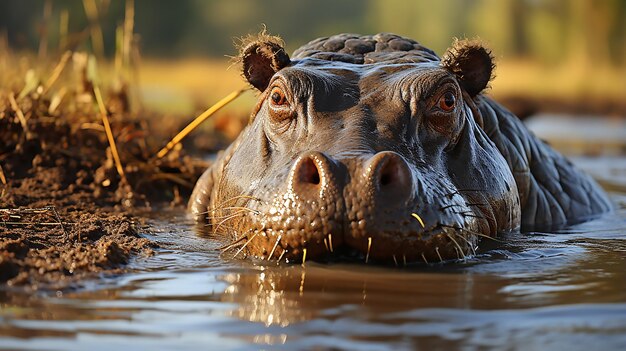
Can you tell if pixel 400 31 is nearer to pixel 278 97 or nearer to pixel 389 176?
pixel 278 97

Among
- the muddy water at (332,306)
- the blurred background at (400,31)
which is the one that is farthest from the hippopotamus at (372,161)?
the blurred background at (400,31)

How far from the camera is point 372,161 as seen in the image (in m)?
4.71

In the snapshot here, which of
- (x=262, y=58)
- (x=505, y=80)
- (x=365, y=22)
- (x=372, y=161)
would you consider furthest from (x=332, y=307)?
(x=365, y=22)

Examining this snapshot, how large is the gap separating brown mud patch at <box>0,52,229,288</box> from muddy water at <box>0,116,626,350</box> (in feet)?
2.83

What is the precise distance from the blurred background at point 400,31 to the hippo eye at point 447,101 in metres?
13.0

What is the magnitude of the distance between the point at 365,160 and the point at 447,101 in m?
1.15

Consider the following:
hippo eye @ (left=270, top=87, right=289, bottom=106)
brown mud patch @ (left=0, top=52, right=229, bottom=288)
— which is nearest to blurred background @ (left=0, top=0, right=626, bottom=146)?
brown mud patch @ (left=0, top=52, right=229, bottom=288)

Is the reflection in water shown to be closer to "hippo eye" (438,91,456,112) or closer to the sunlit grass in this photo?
"hippo eye" (438,91,456,112)

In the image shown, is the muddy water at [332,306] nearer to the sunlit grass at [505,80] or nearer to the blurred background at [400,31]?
the blurred background at [400,31]

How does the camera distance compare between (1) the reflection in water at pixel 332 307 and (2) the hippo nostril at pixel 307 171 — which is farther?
(2) the hippo nostril at pixel 307 171

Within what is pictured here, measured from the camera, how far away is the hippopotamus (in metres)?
4.77

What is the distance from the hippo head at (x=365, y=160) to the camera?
476 cm

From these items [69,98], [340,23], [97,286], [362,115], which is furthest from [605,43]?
[97,286]

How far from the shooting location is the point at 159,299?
13.9ft
